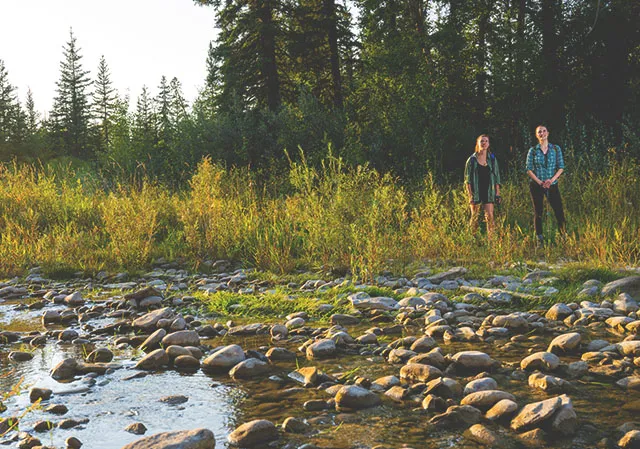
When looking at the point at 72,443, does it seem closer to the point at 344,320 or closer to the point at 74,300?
the point at 344,320

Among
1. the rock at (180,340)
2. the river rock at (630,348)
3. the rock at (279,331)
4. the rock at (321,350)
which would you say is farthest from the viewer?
the rock at (279,331)

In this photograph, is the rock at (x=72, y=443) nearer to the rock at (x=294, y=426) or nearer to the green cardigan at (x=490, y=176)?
the rock at (x=294, y=426)

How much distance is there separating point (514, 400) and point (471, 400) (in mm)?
251

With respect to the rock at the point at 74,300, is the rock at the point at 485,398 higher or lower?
Result: lower

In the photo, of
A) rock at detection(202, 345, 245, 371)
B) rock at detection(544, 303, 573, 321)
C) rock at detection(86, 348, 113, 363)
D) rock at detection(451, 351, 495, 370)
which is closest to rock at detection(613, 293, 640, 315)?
rock at detection(544, 303, 573, 321)

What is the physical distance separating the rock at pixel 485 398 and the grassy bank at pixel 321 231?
3817mm

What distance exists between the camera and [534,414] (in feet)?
9.73

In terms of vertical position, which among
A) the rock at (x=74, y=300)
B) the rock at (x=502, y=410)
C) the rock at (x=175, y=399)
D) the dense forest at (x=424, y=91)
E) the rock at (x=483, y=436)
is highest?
the dense forest at (x=424, y=91)

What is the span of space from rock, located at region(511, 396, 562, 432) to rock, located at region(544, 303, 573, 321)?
2.49 m

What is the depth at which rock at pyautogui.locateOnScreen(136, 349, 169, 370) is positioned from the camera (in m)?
4.20

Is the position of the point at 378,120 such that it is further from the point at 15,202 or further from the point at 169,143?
the point at 15,202

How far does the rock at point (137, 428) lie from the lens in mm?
3029

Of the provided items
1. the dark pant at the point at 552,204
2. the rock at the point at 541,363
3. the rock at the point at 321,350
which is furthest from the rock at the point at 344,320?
the dark pant at the point at 552,204

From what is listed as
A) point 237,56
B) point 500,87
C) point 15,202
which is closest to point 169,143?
point 237,56
